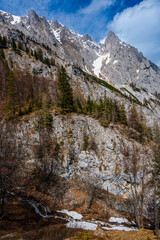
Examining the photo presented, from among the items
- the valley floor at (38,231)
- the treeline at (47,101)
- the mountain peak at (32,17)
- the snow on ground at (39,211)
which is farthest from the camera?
the mountain peak at (32,17)

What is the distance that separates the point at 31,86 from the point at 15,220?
4702 cm

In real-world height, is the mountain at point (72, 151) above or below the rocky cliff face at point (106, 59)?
below

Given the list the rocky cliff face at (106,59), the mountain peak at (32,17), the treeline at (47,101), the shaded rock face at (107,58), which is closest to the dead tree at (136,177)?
the treeline at (47,101)

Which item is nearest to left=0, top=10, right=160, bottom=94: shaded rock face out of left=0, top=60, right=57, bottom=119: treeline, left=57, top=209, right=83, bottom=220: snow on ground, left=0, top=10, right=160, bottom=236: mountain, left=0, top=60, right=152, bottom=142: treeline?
left=0, top=10, right=160, bottom=236: mountain

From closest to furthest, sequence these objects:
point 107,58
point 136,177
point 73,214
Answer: point 73,214 → point 136,177 → point 107,58

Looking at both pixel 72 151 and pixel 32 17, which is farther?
pixel 32 17

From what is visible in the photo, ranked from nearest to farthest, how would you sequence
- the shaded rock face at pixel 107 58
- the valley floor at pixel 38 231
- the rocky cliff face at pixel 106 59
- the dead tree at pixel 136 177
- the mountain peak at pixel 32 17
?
1. the valley floor at pixel 38 231
2. the dead tree at pixel 136 177
3. the rocky cliff face at pixel 106 59
4. the shaded rock face at pixel 107 58
5. the mountain peak at pixel 32 17

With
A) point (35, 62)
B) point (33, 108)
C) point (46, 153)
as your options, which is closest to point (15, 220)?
point (46, 153)

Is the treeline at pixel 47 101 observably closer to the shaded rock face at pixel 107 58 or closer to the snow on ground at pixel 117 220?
the snow on ground at pixel 117 220

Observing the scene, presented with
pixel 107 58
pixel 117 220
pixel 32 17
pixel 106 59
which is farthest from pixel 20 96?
pixel 107 58

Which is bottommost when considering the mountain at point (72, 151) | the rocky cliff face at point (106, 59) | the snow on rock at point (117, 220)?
the snow on rock at point (117, 220)

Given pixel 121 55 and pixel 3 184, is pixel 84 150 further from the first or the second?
pixel 121 55

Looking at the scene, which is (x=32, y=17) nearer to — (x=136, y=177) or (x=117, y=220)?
(x=136, y=177)

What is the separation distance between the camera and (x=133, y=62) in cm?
18038
